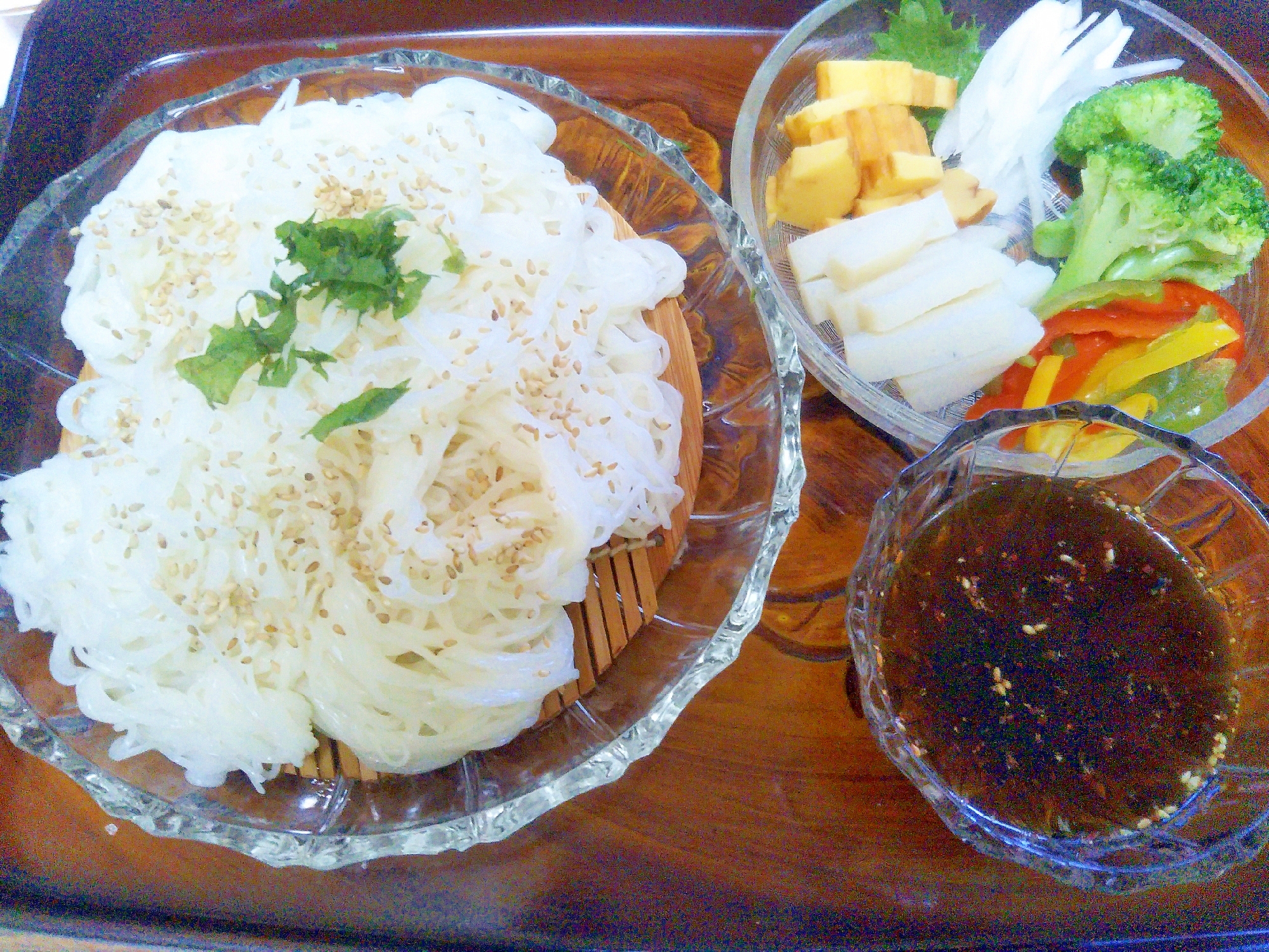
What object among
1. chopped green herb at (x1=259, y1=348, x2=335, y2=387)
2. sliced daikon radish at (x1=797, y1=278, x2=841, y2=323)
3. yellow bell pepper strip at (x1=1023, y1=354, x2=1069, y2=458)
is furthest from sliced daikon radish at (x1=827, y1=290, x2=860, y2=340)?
chopped green herb at (x1=259, y1=348, x2=335, y2=387)

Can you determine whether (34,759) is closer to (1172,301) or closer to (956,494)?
(956,494)

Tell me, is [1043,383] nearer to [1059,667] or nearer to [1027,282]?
[1027,282]

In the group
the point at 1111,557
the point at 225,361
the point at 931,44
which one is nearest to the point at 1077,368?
the point at 1111,557

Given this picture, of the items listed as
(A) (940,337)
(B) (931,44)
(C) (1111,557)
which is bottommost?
(C) (1111,557)

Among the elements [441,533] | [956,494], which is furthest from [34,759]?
[956,494]

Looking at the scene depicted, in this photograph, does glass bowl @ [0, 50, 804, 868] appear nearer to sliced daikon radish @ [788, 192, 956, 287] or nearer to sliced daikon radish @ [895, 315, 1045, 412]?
sliced daikon radish @ [788, 192, 956, 287]

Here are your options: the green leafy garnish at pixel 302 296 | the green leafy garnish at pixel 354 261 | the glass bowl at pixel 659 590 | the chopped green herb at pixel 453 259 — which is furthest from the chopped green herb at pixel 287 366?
the glass bowl at pixel 659 590
